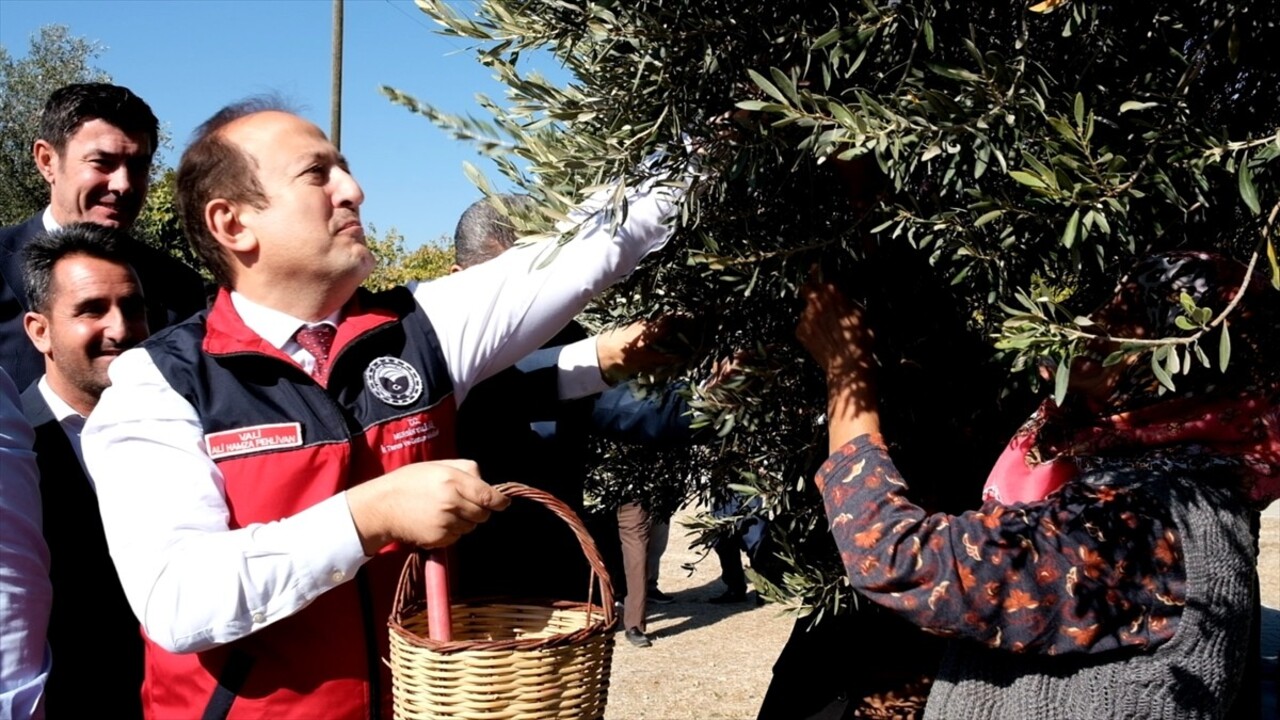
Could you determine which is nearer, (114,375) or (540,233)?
(540,233)

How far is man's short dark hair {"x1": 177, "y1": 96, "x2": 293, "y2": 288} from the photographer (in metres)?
2.36

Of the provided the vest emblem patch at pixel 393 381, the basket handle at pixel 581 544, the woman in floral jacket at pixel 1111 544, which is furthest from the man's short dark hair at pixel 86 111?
the woman in floral jacket at pixel 1111 544

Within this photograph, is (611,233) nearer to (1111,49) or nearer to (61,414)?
(1111,49)

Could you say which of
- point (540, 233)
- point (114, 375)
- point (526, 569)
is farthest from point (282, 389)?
point (526, 569)

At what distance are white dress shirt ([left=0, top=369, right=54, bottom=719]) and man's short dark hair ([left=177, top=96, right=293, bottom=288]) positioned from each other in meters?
0.54

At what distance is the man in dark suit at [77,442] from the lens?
283 centimetres

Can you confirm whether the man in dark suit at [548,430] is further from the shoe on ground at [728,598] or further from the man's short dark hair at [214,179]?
the shoe on ground at [728,598]

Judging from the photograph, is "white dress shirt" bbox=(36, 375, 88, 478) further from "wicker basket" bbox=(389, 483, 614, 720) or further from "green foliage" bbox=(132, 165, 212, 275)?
"green foliage" bbox=(132, 165, 212, 275)

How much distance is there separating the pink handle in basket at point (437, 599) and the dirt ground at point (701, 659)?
230 inches

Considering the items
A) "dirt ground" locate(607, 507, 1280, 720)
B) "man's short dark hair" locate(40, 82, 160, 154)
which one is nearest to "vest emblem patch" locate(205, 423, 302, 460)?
"man's short dark hair" locate(40, 82, 160, 154)

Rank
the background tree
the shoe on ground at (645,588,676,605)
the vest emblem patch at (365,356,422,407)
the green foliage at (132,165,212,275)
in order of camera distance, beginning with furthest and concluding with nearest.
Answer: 1. the green foliage at (132,165,212,275)
2. the shoe on ground at (645,588,676,605)
3. the vest emblem patch at (365,356,422,407)
4. the background tree

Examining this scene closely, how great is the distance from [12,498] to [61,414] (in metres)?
0.85

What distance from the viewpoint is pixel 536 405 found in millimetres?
2926

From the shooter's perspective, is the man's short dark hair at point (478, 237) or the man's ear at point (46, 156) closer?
the man's short dark hair at point (478, 237)
